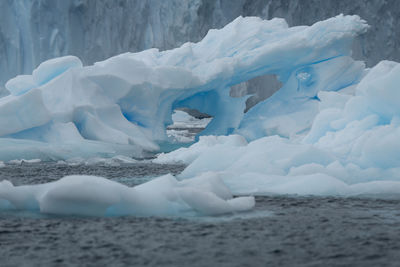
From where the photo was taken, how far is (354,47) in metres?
23.6

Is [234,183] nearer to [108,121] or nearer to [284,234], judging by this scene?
[284,234]

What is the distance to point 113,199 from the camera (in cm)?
439

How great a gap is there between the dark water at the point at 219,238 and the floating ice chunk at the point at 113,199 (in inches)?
5.4

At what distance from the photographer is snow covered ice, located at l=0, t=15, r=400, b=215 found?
15.5 ft

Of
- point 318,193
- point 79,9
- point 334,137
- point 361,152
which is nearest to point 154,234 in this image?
point 318,193

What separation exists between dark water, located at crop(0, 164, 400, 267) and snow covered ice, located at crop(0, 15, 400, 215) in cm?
28

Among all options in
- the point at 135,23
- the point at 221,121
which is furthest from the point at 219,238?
the point at 135,23

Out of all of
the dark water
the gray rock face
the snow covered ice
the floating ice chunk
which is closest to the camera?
the dark water

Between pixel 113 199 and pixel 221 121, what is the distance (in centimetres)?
1146

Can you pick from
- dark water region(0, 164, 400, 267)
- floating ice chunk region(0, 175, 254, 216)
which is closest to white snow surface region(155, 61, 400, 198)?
dark water region(0, 164, 400, 267)

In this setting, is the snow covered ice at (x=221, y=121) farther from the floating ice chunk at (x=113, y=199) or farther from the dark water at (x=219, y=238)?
the dark water at (x=219, y=238)

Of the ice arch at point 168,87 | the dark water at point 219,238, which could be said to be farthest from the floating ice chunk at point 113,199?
the ice arch at point 168,87

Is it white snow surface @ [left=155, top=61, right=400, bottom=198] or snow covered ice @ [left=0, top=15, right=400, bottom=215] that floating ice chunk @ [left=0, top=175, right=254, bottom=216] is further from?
white snow surface @ [left=155, top=61, right=400, bottom=198]

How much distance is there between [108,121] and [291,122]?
5.03 m
